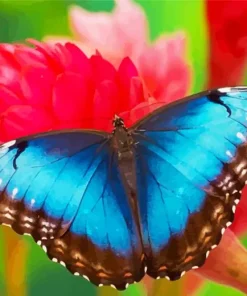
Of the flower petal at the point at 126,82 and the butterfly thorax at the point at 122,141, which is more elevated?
the flower petal at the point at 126,82

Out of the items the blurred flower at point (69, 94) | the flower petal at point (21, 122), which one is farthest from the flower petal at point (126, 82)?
the flower petal at point (21, 122)

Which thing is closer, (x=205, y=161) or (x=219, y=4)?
(x=205, y=161)

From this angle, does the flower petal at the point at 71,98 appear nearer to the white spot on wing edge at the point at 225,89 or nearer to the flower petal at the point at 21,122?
the flower petal at the point at 21,122

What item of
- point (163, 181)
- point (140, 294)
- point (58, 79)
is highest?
point (58, 79)

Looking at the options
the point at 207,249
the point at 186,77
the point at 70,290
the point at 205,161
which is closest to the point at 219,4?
the point at 186,77

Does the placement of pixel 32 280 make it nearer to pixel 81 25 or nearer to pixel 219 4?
pixel 81 25

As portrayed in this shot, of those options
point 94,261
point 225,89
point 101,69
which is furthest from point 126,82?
point 94,261
